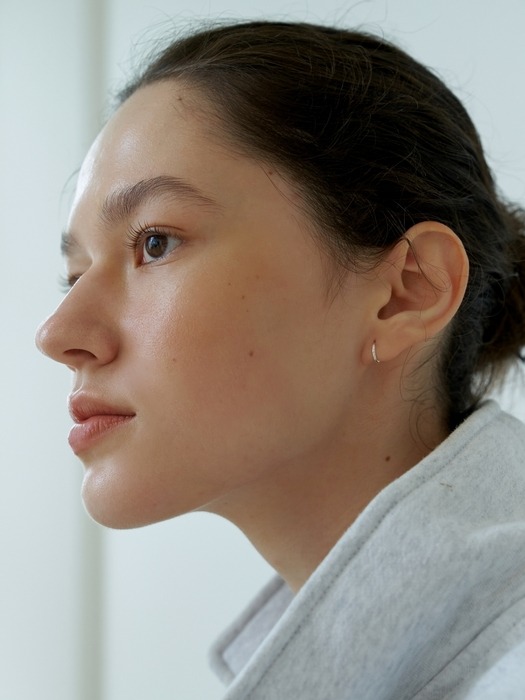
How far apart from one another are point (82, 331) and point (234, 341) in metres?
0.15

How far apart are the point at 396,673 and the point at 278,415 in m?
0.26

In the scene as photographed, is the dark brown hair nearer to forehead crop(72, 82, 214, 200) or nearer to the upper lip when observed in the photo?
forehead crop(72, 82, 214, 200)

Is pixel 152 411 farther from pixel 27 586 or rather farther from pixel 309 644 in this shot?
pixel 27 586

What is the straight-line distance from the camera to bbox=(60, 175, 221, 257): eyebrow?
2.81 ft

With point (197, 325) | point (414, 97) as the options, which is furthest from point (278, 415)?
point (414, 97)

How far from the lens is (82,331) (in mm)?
866

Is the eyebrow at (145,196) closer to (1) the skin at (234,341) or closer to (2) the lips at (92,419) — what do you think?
(1) the skin at (234,341)

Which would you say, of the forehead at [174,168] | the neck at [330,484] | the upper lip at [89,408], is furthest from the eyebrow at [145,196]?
the neck at [330,484]

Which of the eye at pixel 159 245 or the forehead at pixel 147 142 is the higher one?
the forehead at pixel 147 142

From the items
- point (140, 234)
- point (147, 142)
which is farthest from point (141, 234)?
point (147, 142)

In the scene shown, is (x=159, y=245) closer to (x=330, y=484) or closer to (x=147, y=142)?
(x=147, y=142)

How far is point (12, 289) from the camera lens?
157 centimetres

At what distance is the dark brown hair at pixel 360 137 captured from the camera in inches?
35.2

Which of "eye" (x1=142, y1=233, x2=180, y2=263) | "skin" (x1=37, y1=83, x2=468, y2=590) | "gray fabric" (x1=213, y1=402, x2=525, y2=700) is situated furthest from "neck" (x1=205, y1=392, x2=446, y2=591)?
"eye" (x1=142, y1=233, x2=180, y2=263)
